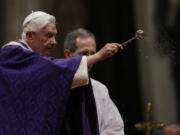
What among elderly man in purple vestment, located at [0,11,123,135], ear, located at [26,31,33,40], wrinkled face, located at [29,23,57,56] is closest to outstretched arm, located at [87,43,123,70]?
elderly man in purple vestment, located at [0,11,123,135]

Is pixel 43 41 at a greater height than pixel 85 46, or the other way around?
pixel 43 41

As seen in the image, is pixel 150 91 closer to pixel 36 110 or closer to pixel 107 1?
pixel 107 1

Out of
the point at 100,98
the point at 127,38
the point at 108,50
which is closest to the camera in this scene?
the point at 108,50

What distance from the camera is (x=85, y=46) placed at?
16.8 feet

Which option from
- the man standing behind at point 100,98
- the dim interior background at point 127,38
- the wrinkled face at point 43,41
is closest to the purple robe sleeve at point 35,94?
the wrinkled face at point 43,41

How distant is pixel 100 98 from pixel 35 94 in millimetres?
1156

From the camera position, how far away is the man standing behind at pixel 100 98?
4.92 metres

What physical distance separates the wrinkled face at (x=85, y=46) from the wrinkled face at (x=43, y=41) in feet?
2.86

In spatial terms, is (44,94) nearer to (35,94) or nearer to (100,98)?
(35,94)

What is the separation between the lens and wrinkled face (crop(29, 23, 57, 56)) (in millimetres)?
4215

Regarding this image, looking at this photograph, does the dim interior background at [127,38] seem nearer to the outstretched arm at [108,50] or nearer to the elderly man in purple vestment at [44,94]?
the elderly man in purple vestment at [44,94]

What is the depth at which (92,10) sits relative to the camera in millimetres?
10203

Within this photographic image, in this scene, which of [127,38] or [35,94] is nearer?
[35,94]

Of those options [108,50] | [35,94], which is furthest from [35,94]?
[108,50]
